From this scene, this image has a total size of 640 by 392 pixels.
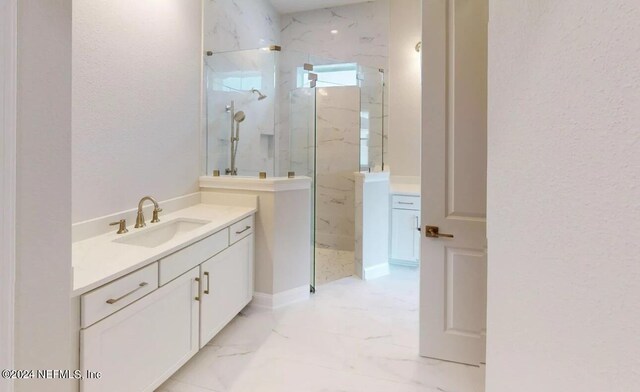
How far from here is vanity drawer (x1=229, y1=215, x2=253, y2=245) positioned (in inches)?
99.3

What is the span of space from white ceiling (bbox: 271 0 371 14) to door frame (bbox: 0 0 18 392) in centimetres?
423

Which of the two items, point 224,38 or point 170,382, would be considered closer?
point 170,382

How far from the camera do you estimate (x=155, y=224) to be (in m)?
2.38

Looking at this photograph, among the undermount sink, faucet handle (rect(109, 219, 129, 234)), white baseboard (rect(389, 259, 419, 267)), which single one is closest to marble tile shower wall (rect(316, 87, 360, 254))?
white baseboard (rect(389, 259, 419, 267))

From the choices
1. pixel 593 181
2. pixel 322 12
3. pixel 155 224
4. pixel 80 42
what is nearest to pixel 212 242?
pixel 155 224

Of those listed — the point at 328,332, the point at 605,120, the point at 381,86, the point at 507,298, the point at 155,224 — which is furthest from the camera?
the point at 381,86

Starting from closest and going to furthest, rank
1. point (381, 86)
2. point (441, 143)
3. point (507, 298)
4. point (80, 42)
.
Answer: point (507, 298) → point (80, 42) → point (441, 143) → point (381, 86)

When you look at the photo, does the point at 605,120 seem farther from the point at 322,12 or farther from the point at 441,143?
the point at 322,12

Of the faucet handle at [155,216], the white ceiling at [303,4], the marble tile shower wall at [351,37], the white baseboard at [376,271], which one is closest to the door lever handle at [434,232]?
the white baseboard at [376,271]

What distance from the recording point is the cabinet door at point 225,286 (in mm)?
2154

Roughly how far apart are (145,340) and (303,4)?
14.2 feet

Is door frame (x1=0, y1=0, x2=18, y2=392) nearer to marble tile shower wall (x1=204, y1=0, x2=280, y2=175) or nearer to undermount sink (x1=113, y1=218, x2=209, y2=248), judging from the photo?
undermount sink (x1=113, y1=218, x2=209, y2=248)

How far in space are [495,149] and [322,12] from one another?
14.8 ft

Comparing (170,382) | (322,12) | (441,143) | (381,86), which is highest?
(322,12)
